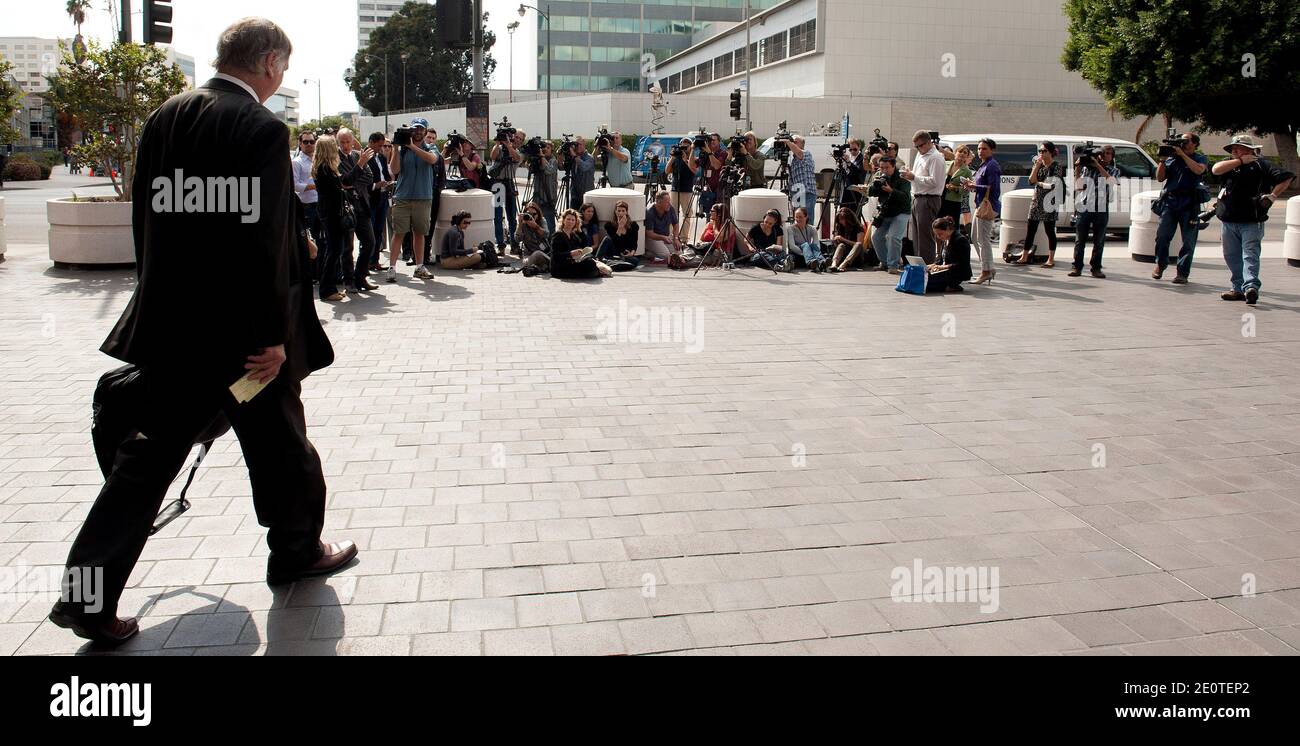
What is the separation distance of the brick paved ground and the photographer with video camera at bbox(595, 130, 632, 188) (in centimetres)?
790

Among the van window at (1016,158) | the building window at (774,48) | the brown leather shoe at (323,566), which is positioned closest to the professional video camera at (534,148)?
the van window at (1016,158)

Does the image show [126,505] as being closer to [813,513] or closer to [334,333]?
[813,513]

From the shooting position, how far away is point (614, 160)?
56.0ft

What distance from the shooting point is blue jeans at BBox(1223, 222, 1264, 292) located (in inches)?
450

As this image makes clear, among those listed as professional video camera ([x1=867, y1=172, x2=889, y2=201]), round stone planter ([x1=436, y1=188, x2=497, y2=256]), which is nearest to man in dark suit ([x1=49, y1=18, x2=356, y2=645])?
professional video camera ([x1=867, y1=172, x2=889, y2=201])

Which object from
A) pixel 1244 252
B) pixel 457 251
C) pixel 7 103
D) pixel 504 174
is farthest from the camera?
pixel 7 103

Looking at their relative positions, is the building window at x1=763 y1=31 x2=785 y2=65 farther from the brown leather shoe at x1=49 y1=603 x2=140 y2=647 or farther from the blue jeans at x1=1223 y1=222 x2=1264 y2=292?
the brown leather shoe at x1=49 y1=603 x2=140 y2=647

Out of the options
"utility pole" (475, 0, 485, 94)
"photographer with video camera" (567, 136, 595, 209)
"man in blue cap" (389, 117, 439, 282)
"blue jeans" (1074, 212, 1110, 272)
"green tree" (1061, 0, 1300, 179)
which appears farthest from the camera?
"green tree" (1061, 0, 1300, 179)

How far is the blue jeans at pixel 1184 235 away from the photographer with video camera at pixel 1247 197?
1054 mm

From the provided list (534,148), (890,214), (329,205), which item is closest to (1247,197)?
(890,214)

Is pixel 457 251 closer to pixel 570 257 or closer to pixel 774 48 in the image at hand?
pixel 570 257

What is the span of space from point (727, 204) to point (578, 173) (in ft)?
8.84

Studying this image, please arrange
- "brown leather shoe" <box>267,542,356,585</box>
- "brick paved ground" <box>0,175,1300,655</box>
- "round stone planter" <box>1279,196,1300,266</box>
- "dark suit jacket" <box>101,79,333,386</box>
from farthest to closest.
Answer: "round stone planter" <box>1279,196,1300,266</box> → "brown leather shoe" <box>267,542,356,585</box> → "brick paved ground" <box>0,175,1300,655</box> → "dark suit jacket" <box>101,79,333,386</box>

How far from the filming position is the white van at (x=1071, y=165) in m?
18.8
